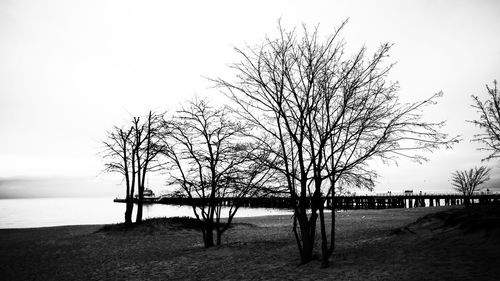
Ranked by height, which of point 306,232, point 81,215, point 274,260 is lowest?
point 81,215

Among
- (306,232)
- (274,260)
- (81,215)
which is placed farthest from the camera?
Answer: (81,215)

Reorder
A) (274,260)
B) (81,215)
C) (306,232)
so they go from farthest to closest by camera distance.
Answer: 1. (81,215)
2. (274,260)
3. (306,232)

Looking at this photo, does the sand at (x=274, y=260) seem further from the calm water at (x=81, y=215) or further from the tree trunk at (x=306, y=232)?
the calm water at (x=81, y=215)

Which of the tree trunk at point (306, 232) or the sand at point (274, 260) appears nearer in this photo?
the sand at point (274, 260)

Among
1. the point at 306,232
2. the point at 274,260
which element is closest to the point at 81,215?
the point at 274,260

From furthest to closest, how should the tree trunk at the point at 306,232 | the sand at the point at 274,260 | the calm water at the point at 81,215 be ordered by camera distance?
the calm water at the point at 81,215 < the tree trunk at the point at 306,232 < the sand at the point at 274,260

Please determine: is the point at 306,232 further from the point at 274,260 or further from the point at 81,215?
the point at 81,215

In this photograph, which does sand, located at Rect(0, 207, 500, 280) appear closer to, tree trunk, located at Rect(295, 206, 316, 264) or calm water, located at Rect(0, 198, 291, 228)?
tree trunk, located at Rect(295, 206, 316, 264)

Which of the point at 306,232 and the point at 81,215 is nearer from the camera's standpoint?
the point at 306,232

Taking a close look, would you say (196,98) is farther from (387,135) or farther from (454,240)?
(454,240)

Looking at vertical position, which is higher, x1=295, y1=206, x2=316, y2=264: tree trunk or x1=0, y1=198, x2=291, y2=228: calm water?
x1=295, y1=206, x2=316, y2=264: tree trunk

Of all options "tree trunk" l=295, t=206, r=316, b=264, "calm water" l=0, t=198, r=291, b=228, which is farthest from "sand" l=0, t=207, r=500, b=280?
"calm water" l=0, t=198, r=291, b=228

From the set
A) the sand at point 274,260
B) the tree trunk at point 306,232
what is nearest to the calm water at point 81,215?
the sand at point 274,260

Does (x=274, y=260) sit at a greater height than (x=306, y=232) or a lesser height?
lesser
